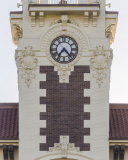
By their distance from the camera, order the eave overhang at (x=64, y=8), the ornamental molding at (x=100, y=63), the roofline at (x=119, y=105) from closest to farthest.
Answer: the ornamental molding at (x=100, y=63), the eave overhang at (x=64, y=8), the roofline at (x=119, y=105)

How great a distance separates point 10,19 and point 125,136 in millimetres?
7456

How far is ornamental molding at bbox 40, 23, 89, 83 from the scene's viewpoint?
29.3m

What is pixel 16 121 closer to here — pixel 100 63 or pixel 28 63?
pixel 28 63

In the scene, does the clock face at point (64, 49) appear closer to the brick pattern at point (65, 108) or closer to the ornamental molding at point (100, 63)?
the brick pattern at point (65, 108)

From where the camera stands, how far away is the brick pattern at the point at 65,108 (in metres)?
28.9

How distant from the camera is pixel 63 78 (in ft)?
96.0

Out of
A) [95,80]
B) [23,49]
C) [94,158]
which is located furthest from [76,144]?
[23,49]

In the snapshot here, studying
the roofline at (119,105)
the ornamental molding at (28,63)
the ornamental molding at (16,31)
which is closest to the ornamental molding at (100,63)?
the roofline at (119,105)

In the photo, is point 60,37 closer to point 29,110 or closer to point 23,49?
point 23,49

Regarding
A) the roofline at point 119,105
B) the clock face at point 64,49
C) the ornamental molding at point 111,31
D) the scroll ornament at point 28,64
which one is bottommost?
the roofline at point 119,105

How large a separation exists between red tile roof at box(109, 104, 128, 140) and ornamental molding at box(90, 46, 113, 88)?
1.74m

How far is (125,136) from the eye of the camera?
94.8ft

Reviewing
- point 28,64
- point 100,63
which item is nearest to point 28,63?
point 28,64

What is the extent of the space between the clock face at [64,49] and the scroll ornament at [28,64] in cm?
92
